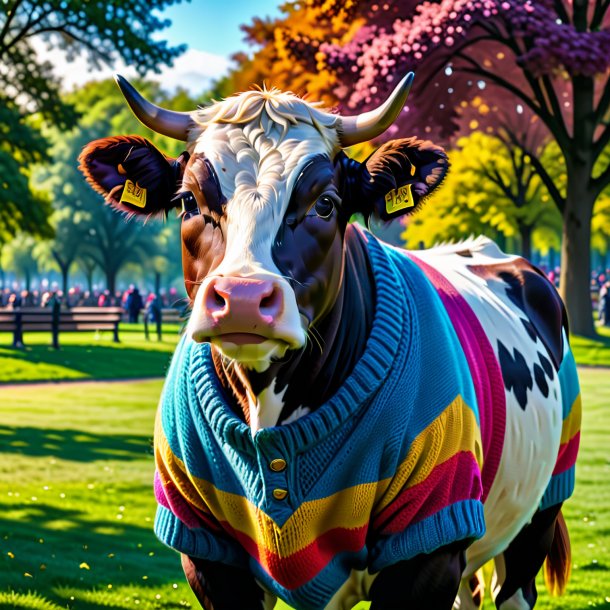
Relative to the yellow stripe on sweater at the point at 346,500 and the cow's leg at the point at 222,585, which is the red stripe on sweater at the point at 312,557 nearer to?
the yellow stripe on sweater at the point at 346,500

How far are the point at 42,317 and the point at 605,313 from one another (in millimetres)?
21660

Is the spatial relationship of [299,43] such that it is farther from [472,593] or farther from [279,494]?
[279,494]

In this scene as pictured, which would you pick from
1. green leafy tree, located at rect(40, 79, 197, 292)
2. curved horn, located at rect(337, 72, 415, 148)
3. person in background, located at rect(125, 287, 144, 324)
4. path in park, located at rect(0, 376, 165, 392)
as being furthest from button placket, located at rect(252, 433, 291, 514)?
green leafy tree, located at rect(40, 79, 197, 292)

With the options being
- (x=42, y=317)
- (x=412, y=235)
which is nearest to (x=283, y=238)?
(x=42, y=317)

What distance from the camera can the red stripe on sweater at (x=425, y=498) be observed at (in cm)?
389

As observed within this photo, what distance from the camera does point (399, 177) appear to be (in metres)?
4.10

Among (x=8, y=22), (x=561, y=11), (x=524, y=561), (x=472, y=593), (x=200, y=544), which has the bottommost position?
(x=472, y=593)

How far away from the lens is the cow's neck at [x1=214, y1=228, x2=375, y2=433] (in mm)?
3836

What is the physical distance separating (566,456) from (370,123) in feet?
9.56

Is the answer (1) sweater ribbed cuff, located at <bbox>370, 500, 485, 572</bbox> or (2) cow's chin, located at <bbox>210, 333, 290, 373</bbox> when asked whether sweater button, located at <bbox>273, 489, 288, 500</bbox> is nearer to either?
(1) sweater ribbed cuff, located at <bbox>370, 500, 485, 572</bbox>

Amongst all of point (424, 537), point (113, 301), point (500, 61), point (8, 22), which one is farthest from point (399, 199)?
point (113, 301)

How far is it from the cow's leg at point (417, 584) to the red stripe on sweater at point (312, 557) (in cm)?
19

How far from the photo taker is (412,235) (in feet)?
150

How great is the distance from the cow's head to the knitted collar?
264 mm
